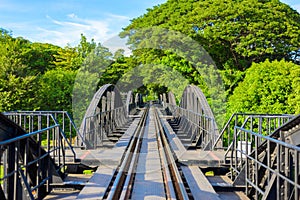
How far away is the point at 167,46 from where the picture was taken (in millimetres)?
29125

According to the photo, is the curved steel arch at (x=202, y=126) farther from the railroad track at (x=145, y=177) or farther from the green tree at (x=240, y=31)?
the green tree at (x=240, y=31)

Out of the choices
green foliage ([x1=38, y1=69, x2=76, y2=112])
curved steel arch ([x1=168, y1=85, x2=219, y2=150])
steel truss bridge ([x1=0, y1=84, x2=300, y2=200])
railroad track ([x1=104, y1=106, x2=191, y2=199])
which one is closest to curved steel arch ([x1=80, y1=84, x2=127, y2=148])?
steel truss bridge ([x1=0, y1=84, x2=300, y2=200])

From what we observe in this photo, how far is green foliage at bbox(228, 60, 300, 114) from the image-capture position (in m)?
18.3

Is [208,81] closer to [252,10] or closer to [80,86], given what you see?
[252,10]

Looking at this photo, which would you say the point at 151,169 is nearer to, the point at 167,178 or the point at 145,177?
the point at 145,177

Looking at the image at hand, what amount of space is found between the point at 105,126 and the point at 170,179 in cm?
890

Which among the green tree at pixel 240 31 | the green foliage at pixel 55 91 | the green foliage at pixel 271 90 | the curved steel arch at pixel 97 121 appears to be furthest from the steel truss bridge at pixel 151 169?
the green foliage at pixel 55 91

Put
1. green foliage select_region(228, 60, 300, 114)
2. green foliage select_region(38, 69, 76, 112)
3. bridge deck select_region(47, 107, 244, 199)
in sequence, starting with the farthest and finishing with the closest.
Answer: green foliage select_region(38, 69, 76, 112) < green foliage select_region(228, 60, 300, 114) < bridge deck select_region(47, 107, 244, 199)

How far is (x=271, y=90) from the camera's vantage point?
1861 cm

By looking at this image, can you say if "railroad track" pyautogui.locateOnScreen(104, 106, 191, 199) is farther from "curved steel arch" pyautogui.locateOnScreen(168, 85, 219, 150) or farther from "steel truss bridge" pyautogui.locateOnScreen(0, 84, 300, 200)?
"curved steel arch" pyautogui.locateOnScreen(168, 85, 219, 150)

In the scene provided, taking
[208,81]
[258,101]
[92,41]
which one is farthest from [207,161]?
[92,41]

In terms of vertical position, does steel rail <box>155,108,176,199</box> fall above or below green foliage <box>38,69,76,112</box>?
below

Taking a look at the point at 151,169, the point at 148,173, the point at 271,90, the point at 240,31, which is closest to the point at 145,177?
the point at 148,173

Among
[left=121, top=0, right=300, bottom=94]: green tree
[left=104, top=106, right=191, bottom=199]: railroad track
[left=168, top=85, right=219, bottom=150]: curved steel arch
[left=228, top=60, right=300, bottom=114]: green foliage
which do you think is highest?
[left=121, top=0, right=300, bottom=94]: green tree
